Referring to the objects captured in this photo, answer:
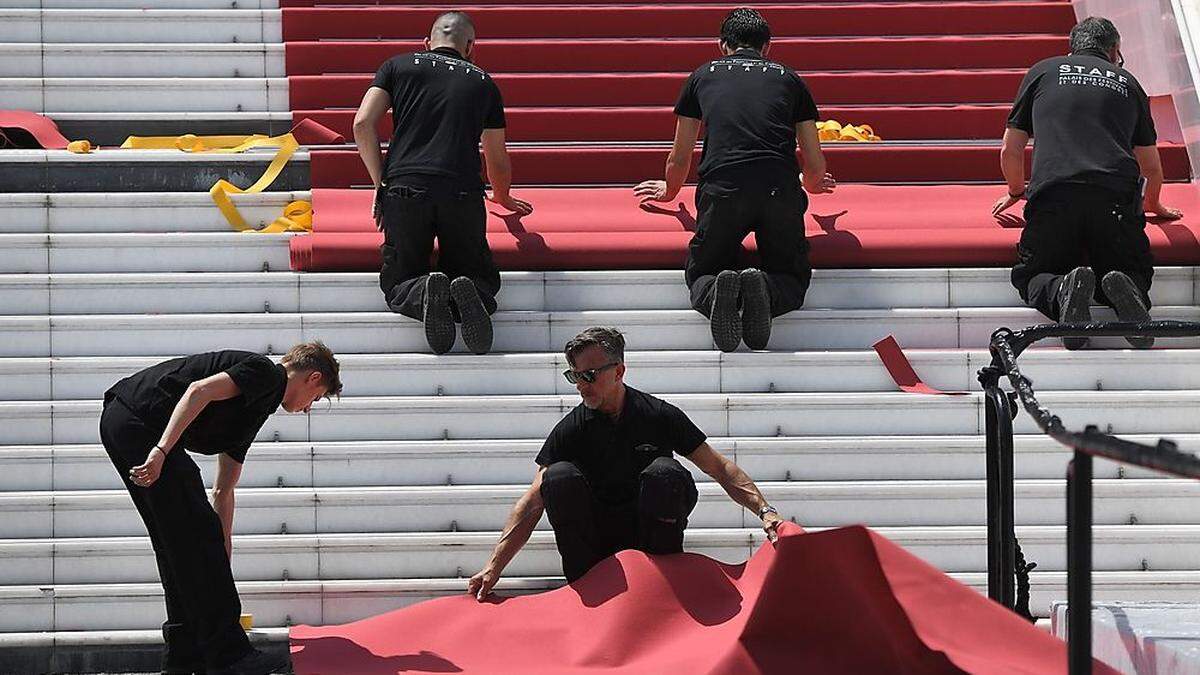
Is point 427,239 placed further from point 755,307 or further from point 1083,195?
point 1083,195

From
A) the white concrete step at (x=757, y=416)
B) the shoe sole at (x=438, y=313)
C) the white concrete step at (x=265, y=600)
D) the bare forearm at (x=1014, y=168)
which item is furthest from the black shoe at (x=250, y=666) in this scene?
the bare forearm at (x=1014, y=168)

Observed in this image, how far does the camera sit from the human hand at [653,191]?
7879mm

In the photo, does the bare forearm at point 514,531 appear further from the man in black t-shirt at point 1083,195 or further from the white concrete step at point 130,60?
the white concrete step at point 130,60

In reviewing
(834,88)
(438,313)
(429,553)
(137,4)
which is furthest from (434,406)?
(137,4)

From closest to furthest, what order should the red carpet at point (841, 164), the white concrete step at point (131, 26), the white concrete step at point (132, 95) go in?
1. the red carpet at point (841, 164)
2. the white concrete step at point (132, 95)
3. the white concrete step at point (131, 26)

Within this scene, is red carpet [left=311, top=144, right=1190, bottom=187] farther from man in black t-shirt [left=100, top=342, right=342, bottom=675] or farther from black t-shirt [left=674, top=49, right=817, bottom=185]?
man in black t-shirt [left=100, top=342, right=342, bottom=675]

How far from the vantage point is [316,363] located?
5.46 m

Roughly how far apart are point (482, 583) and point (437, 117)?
2195mm

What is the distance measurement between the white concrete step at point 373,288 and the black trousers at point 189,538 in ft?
6.34

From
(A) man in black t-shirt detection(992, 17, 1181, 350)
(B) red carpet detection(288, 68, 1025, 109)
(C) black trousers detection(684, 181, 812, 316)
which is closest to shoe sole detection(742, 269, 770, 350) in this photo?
(C) black trousers detection(684, 181, 812, 316)

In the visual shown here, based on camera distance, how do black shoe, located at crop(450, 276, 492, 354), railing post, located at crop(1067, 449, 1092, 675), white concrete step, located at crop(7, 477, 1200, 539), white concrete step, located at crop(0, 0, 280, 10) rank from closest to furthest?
railing post, located at crop(1067, 449, 1092, 675), white concrete step, located at crop(7, 477, 1200, 539), black shoe, located at crop(450, 276, 492, 354), white concrete step, located at crop(0, 0, 280, 10)

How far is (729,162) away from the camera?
7289 mm

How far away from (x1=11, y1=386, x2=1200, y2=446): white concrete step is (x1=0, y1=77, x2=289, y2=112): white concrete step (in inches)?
98.6

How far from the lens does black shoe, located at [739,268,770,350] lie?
7051 mm
